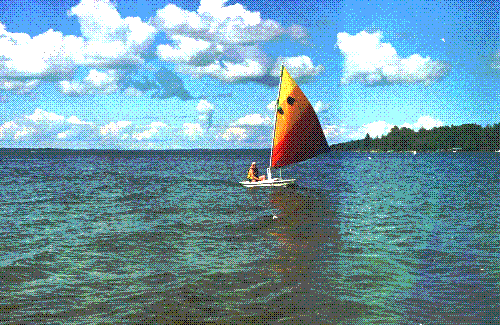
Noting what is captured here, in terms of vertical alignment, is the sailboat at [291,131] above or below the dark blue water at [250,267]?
above

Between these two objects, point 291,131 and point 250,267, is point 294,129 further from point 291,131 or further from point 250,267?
point 250,267

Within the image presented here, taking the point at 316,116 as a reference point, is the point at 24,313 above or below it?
below

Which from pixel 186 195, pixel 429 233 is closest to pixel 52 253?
pixel 429 233

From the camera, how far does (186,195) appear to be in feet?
145

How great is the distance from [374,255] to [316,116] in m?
30.8

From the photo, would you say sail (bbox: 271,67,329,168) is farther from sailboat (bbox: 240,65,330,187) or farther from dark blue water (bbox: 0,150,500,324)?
dark blue water (bbox: 0,150,500,324)

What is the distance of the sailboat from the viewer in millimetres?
45625

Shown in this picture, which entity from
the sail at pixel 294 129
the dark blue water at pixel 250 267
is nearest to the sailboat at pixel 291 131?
the sail at pixel 294 129

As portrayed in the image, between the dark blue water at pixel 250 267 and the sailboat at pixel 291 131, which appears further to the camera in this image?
the sailboat at pixel 291 131

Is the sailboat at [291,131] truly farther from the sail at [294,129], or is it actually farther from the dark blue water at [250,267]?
the dark blue water at [250,267]

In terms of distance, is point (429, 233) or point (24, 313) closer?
point (24, 313)

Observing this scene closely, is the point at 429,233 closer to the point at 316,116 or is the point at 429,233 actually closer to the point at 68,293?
the point at 68,293

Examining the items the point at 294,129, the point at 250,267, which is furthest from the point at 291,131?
the point at 250,267

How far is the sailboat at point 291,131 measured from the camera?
45.6 metres
